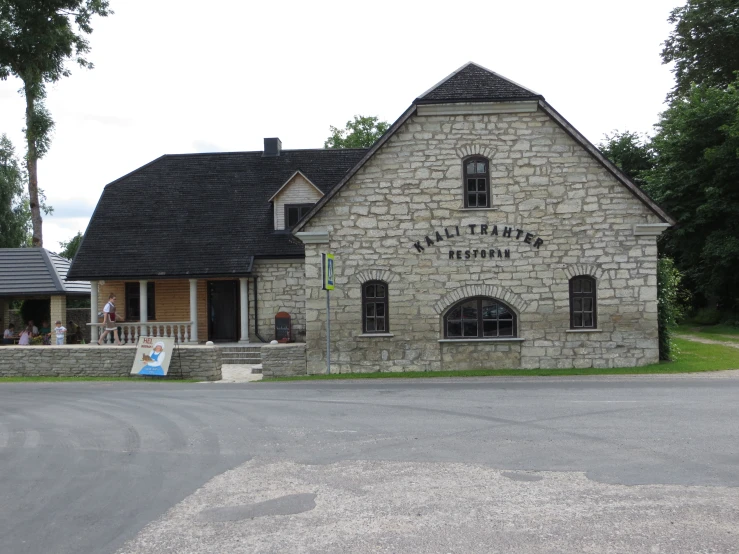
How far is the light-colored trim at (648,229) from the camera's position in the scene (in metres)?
19.9

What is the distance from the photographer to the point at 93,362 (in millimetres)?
21203

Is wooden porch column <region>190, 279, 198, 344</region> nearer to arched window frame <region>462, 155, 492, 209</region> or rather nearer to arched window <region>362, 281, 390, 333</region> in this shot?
arched window <region>362, 281, 390, 333</region>

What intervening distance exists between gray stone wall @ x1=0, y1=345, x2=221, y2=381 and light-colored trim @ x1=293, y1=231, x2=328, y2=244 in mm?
4026

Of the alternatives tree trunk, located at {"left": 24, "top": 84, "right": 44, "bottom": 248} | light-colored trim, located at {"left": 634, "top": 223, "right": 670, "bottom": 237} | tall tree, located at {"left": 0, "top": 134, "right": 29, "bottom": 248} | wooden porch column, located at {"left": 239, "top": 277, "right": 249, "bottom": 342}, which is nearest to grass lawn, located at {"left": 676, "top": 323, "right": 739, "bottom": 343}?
light-colored trim, located at {"left": 634, "top": 223, "right": 670, "bottom": 237}

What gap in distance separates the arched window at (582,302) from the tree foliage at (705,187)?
17.2 meters

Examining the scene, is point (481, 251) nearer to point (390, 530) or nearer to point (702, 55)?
point (390, 530)

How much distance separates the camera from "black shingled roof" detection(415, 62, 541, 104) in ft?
66.7

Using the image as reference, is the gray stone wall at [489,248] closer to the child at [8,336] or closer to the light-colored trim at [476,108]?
the light-colored trim at [476,108]

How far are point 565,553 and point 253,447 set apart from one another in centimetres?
514

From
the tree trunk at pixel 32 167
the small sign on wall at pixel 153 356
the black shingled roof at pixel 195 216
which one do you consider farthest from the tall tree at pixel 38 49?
the small sign on wall at pixel 153 356

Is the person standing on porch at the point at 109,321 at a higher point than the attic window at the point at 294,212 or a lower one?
lower

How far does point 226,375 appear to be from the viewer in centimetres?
2116

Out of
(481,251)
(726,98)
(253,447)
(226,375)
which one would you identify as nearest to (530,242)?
(481,251)

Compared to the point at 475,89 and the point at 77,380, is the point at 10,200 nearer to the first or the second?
the point at 77,380
